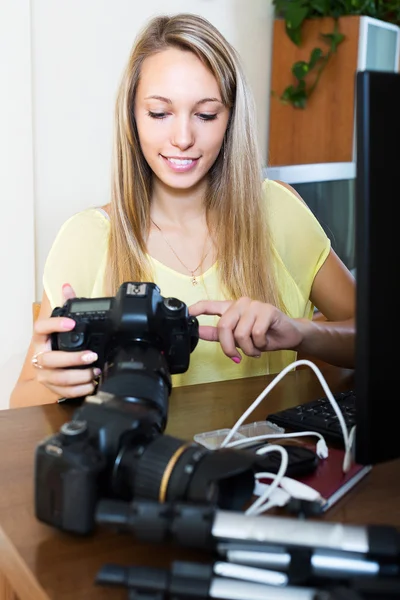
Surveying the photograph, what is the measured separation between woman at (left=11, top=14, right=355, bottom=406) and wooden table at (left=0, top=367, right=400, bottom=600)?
0.21 m

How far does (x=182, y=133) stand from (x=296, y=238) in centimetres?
33

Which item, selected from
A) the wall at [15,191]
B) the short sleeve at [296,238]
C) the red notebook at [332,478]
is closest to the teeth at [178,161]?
the short sleeve at [296,238]

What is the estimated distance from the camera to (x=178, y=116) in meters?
1.27

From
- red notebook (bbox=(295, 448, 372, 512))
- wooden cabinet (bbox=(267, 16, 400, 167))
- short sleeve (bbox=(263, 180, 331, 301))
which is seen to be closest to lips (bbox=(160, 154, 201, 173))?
short sleeve (bbox=(263, 180, 331, 301))

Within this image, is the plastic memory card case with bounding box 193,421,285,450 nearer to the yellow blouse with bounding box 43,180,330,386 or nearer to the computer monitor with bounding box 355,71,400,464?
the computer monitor with bounding box 355,71,400,464

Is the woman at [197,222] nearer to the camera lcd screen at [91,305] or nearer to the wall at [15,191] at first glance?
the camera lcd screen at [91,305]

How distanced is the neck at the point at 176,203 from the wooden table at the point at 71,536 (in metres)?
0.44

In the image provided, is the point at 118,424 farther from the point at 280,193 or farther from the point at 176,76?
the point at 280,193

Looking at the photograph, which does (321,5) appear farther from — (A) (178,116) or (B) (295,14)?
(A) (178,116)

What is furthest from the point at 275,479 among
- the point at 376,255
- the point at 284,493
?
the point at 376,255

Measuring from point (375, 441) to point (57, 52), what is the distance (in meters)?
Answer: 1.98

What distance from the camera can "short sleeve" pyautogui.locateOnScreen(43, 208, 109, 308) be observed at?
→ 136 cm

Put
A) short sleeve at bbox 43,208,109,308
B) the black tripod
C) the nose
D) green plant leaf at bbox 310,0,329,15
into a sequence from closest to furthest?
the black tripod, the nose, short sleeve at bbox 43,208,109,308, green plant leaf at bbox 310,0,329,15

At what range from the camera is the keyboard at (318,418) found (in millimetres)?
888
